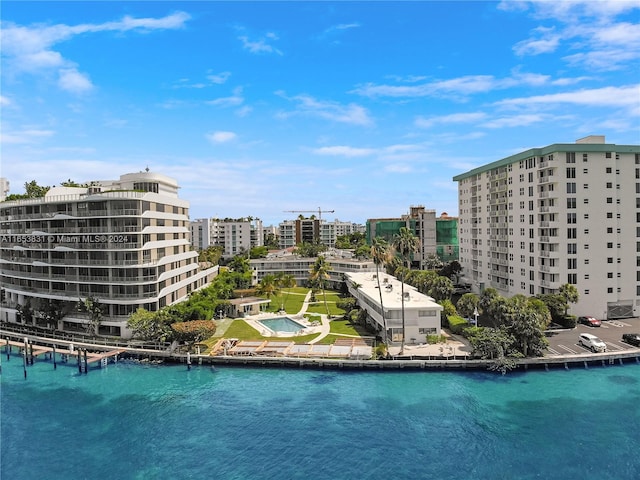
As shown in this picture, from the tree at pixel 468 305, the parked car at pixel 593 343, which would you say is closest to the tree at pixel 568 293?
the parked car at pixel 593 343

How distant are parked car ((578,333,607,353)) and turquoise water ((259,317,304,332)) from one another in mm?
42064

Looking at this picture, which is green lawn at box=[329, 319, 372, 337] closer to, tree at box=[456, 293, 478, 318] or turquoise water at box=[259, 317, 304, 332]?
turquoise water at box=[259, 317, 304, 332]

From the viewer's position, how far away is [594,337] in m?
56.7

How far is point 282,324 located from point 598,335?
4979 cm

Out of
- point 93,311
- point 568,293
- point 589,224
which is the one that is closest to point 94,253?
point 93,311

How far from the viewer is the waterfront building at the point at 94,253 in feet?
219

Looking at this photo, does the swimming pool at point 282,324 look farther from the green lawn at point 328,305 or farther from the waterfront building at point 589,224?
the waterfront building at point 589,224

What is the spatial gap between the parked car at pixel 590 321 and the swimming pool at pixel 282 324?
1791 inches

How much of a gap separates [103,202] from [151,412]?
123ft

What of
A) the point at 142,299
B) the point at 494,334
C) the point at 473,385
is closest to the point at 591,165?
the point at 494,334

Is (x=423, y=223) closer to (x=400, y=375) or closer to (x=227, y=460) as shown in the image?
(x=400, y=375)

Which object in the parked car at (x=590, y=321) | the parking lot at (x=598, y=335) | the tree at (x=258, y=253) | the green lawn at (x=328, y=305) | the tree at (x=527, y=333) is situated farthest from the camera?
the tree at (x=258, y=253)

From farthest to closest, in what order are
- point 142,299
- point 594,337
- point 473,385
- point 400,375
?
point 142,299
point 594,337
point 400,375
point 473,385

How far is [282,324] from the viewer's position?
78.0 m
